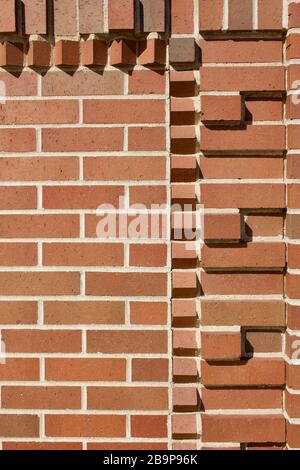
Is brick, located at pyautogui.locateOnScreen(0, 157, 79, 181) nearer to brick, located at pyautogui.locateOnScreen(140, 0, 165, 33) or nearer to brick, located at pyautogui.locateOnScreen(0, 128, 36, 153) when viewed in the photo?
brick, located at pyautogui.locateOnScreen(0, 128, 36, 153)

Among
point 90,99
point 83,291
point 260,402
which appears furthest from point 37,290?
point 260,402

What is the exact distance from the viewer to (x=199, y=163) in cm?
161

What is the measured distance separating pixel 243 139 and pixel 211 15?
0.38m

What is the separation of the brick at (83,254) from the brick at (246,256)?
0.27 m

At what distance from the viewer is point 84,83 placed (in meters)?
1.62

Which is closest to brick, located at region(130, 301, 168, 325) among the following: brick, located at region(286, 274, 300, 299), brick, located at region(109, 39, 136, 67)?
brick, located at region(286, 274, 300, 299)

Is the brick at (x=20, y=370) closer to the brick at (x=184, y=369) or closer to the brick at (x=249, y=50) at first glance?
the brick at (x=184, y=369)

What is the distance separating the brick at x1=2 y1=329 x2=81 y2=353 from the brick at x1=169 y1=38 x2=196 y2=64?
2.93 feet

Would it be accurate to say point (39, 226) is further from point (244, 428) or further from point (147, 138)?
point (244, 428)

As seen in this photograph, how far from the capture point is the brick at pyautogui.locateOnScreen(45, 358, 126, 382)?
1.63 m

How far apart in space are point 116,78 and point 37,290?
27.3 inches

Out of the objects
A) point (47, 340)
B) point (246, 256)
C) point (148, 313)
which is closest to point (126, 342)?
point (148, 313)


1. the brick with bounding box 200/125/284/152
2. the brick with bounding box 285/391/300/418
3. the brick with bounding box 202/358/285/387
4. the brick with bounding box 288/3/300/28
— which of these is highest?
the brick with bounding box 288/3/300/28
